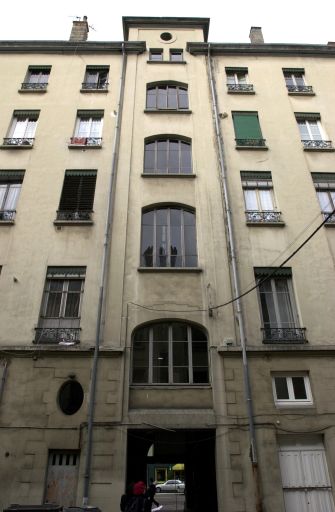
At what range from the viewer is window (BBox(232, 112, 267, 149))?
15992mm

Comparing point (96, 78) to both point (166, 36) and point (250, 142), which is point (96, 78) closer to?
point (166, 36)

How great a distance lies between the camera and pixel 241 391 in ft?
35.3

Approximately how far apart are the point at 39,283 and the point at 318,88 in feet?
50.9

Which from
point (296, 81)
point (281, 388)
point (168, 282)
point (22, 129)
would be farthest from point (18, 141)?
point (281, 388)

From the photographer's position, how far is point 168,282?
1252 centimetres

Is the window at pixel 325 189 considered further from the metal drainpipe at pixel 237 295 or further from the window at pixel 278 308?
the metal drainpipe at pixel 237 295

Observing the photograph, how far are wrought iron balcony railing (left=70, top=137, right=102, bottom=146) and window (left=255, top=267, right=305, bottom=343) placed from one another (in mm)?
8359

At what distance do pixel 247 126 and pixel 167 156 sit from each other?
3.82 metres

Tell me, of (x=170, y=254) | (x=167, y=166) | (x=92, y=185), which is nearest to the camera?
(x=170, y=254)

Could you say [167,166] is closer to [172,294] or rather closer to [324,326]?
[172,294]

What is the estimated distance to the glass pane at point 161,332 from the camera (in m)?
11.9

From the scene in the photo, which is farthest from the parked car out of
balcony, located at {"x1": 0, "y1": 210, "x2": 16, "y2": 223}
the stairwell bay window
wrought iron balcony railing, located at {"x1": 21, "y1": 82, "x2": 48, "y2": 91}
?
wrought iron balcony railing, located at {"x1": 21, "y1": 82, "x2": 48, "y2": 91}

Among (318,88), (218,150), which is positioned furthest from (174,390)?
(318,88)

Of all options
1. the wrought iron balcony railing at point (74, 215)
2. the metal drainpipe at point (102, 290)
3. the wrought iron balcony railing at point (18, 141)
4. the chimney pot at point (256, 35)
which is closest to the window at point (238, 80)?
the chimney pot at point (256, 35)
